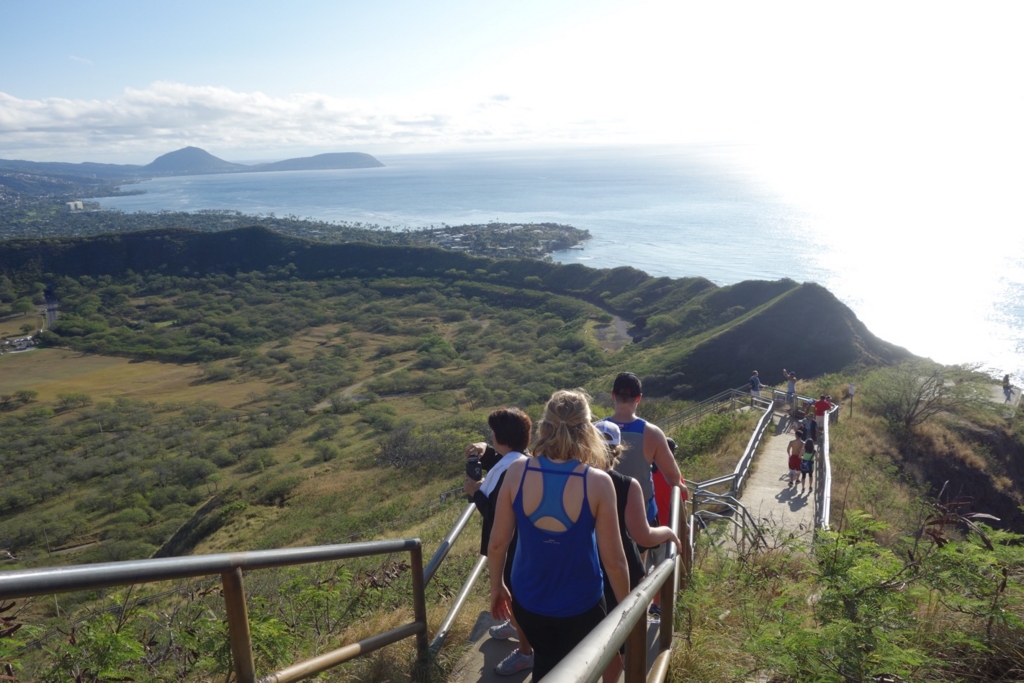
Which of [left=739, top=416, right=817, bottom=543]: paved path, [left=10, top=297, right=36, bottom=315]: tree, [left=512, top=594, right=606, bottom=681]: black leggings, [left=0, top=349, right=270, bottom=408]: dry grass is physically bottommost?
[left=0, top=349, right=270, bottom=408]: dry grass

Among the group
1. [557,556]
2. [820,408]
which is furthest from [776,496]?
[557,556]

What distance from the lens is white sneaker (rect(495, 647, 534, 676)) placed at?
133 inches

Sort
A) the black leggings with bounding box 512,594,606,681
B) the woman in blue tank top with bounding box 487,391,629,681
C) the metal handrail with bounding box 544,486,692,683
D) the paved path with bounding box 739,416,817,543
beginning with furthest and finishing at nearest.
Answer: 1. the paved path with bounding box 739,416,817,543
2. the black leggings with bounding box 512,594,606,681
3. the woman in blue tank top with bounding box 487,391,629,681
4. the metal handrail with bounding box 544,486,692,683

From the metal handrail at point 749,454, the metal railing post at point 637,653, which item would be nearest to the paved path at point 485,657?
the metal railing post at point 637,653

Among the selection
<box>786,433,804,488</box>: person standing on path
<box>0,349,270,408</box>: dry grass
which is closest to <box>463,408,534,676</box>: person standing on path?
<box>786,433,804,488</box>: person standing on path

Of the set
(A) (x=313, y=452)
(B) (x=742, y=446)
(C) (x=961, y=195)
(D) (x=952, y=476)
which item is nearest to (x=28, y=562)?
(A) (x=313, y=452)

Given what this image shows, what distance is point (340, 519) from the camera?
1758 cm

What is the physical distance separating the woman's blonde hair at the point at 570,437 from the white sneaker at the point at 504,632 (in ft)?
5.17

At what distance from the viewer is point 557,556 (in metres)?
2.55

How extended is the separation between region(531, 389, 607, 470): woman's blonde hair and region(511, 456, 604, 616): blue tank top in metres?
0.04

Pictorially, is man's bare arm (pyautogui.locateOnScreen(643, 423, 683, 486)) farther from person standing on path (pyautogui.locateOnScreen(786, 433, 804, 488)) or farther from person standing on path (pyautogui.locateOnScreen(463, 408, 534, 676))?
person standing on path (pyautogui.locateOnScreen(786, 433, 804, 488))

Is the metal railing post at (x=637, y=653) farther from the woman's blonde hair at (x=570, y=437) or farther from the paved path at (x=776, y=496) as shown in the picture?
the paved path at (x=776, y=496)

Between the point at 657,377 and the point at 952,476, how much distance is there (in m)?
17.6

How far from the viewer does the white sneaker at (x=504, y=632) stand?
12.1ft
